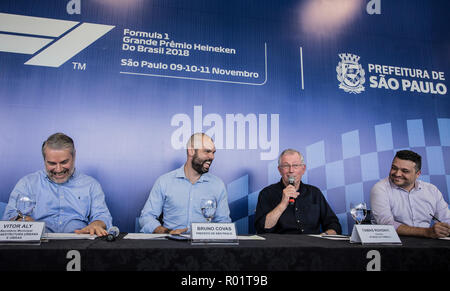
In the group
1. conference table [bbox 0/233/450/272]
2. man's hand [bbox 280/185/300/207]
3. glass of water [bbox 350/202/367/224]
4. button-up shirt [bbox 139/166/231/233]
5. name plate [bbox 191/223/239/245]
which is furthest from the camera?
button-up shirt [bbox 139/166/231/233]

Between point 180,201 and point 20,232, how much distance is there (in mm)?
1527

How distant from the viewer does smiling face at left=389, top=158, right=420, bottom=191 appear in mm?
2488

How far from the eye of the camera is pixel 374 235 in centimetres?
125

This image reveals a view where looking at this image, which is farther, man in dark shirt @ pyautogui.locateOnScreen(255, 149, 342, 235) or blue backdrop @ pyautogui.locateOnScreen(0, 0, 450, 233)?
blue backdrop @ pyautogui.locateOnScreen(0, 0, 450, 233)

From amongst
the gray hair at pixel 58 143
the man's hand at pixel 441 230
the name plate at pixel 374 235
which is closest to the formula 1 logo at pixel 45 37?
the gray hair at pixel 58 143

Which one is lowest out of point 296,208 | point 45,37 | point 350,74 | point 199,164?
point 296,208

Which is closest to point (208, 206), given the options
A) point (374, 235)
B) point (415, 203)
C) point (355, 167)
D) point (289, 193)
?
point (374, 235)

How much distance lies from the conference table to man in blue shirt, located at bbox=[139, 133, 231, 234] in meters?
1.34

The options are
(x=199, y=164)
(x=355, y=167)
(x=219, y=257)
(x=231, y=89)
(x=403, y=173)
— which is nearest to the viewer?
(x=219, y=257)

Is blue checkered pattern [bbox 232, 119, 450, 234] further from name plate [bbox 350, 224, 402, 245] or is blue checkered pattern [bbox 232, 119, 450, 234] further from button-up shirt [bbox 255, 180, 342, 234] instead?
name plate [bbox 350, 224, 402, 245]

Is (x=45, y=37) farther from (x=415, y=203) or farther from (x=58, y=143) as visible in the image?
(x=415, y=203)

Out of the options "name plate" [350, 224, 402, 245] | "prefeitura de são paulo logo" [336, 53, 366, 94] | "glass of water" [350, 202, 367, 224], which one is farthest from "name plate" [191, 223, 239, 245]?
"prefeitura de são paulo logo" [336, 53, 366, 94]

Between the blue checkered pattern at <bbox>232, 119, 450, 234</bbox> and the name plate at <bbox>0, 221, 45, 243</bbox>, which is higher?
the blue checkered pattern at <bbox>232, 119, 450, 234</bbox>
